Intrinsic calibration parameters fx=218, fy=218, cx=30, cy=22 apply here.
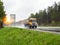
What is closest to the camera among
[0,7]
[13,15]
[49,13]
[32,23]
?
[13,15]

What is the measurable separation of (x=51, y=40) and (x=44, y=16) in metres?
112

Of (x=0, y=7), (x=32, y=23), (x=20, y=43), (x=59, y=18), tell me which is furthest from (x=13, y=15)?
(x=59, y=18)

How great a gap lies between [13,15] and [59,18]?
70.8 meters

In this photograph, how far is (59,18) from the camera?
368 feet

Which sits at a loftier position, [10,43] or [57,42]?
[57,42]

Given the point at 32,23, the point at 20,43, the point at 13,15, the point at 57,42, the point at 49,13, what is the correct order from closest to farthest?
the point at 57,42 → the point at 20,43 → the point at 13,15 → the point at 32,23 → the point at 49,13

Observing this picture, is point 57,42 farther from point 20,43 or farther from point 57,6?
point 57,6

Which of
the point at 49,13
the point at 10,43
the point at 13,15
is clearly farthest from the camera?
the point at 49,13

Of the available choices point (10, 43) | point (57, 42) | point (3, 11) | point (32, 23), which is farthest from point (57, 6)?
point (57, 42)

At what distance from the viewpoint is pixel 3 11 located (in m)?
62.8

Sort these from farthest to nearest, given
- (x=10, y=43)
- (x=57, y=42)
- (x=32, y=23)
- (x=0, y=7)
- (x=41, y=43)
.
→ (x=0, y=7), (x=32, y=23), (x=10, y=43), (x=41, y=43), (x=57, y=42)

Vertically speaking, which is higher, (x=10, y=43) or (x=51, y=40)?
(x=51, y=40)

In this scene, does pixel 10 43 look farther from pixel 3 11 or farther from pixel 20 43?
pixel 3 11

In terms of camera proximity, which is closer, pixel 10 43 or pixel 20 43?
pixel 20 43
